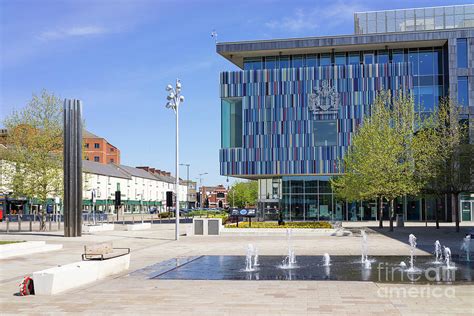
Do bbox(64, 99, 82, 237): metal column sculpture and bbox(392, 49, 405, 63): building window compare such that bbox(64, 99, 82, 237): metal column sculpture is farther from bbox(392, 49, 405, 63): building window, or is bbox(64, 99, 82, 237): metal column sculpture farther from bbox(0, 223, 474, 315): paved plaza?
bbox(392, 49, 405, 63): building window

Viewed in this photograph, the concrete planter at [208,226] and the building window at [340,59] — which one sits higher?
the building window at [340,59]

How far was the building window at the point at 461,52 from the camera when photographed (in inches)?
2385

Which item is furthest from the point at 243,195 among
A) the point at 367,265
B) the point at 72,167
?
the point at 367,265

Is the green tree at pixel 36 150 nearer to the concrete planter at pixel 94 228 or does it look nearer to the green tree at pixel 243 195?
the concrete planter at pixel 94 228

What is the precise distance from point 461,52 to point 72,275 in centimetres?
5647

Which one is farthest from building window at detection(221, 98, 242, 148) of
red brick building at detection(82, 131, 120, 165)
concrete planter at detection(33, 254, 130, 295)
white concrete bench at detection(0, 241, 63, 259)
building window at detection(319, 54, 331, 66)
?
red brick building at detection(82, 131, 120, 165)

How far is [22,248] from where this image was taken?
2366 cm

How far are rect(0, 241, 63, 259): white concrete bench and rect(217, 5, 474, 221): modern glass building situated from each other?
132 feet

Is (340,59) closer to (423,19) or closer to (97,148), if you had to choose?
(423,19)

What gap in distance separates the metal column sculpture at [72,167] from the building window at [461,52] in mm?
42911

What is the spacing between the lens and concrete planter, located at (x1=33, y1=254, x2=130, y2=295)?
13.2 metres

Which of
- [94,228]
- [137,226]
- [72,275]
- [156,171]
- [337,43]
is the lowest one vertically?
[137,226]

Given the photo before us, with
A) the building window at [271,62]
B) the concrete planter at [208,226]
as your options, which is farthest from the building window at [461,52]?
the concrete planter at [208,226]

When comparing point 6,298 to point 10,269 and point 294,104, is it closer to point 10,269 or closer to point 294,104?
point 10,269
